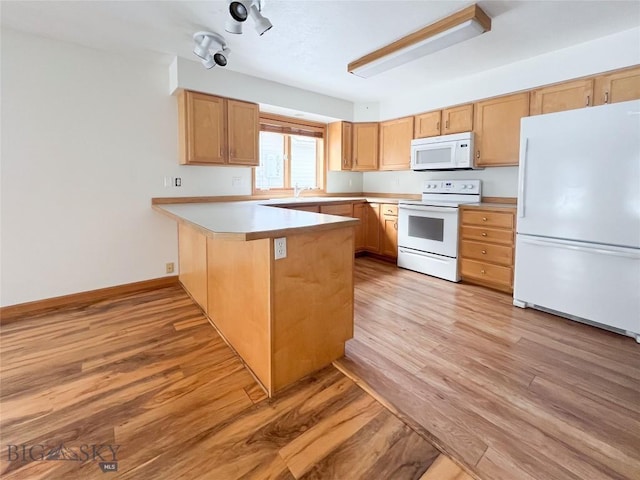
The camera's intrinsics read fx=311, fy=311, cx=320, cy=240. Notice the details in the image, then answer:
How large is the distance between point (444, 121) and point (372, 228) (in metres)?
1.76

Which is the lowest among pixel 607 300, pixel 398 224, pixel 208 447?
pixel 208 447

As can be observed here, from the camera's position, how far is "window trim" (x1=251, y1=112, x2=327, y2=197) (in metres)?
4.30

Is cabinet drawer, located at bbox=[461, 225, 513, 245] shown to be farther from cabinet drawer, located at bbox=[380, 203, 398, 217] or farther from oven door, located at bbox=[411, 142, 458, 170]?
cabinet drawer, located at bbox=[380, 203, 398, 217]

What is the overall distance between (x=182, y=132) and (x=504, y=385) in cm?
364

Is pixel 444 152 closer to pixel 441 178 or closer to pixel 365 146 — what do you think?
pixel 441 178

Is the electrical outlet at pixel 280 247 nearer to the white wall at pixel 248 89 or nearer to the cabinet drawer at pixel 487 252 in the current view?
the white wall at pixel 248 89

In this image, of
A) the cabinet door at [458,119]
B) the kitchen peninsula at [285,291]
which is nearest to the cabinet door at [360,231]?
the cabinet door at [458,119]

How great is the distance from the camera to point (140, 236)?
337 cm

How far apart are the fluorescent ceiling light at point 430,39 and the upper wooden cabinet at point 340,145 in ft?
5.47

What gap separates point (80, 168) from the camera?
297 cm

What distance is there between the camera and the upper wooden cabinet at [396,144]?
14.7ft

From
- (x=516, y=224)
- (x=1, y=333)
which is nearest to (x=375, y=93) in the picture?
(x=516, y=224)

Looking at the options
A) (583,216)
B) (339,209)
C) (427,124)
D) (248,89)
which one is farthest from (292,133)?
(583,216)

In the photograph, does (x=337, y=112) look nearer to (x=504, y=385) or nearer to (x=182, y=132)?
(x=182, y=132)
